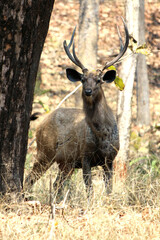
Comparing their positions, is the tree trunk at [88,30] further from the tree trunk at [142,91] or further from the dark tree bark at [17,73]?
the tree trunk at [142,91]

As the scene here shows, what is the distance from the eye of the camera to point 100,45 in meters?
21.3

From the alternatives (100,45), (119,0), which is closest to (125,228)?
(100,45)

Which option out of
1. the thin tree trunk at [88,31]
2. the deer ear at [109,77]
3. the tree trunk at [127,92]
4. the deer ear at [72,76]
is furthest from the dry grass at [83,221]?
the thin tree trunk at [88,31]

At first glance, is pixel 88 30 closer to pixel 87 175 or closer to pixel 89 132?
pixel 89 132

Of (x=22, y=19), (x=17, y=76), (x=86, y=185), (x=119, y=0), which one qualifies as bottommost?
(x=86, y=185)

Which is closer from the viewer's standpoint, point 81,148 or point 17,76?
point 17,76

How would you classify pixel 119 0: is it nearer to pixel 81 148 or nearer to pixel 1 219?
pixel 81 148

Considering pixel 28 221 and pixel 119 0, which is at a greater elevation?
pixel 119 0

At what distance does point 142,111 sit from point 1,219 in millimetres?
11288

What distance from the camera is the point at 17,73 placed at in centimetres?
477

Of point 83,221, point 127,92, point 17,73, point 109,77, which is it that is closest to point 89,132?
point 109,77

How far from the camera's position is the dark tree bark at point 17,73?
4.62m

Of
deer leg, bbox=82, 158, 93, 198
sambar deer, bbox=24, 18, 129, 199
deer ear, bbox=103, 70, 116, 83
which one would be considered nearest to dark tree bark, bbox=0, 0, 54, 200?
sambar deer, bbox=24, 18, 129, 199

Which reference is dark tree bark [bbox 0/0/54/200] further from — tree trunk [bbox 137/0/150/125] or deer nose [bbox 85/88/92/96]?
tree trunk [bbox 137/0/150/125]
